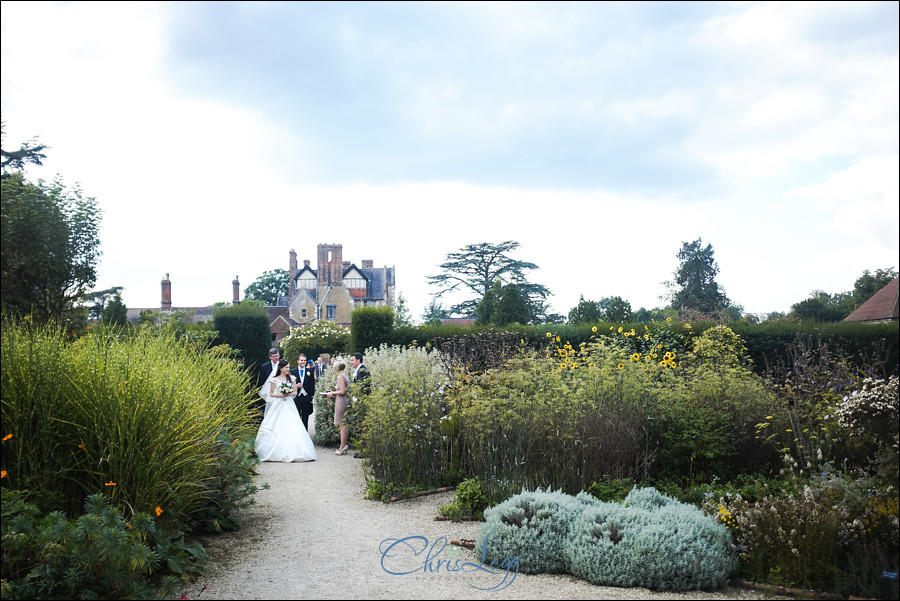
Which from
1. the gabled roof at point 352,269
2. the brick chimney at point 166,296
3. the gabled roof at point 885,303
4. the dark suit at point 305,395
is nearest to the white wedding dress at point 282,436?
the dark suit at point 305,395

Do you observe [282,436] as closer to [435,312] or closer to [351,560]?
[351,560]

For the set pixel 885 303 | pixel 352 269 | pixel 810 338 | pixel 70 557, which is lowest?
pixel 70 557

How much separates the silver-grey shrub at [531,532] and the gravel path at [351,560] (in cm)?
11

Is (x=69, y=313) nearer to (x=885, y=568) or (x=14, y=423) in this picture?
(x=14, y=423)

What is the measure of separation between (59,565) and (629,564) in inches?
138

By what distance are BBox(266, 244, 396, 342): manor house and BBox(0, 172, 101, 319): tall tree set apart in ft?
142

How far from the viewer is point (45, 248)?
538cm

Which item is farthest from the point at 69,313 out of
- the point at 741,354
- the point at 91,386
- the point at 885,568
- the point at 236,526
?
the point at 741,354

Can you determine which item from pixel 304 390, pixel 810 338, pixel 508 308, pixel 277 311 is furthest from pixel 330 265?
pixel 810 338

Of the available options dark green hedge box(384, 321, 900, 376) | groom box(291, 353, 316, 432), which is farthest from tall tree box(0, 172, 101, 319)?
dark green hedge box(384, 321, 900, 376)

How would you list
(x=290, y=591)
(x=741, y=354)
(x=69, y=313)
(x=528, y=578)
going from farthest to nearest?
1. (x=741, y=354)
2. (x=69, y=313)
3. (x=528, y=578)
4. (x=290, y=591)

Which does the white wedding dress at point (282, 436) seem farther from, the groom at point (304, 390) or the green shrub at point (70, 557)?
the green shrub at point (70, 557)

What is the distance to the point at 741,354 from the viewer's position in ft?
41.9

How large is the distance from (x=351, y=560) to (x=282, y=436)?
564cm
